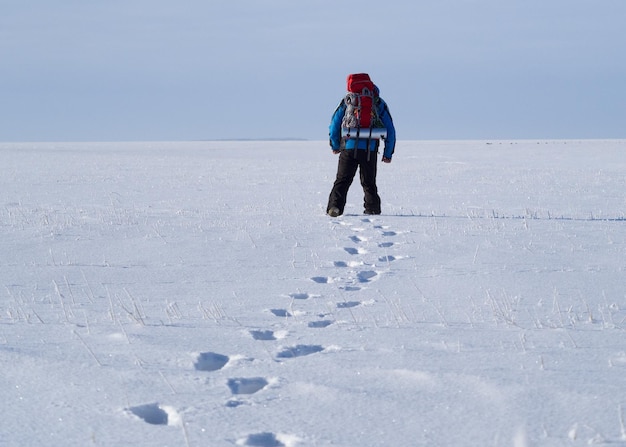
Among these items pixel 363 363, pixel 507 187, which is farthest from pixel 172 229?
pixel 507 187

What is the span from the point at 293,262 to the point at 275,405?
3.52 metres

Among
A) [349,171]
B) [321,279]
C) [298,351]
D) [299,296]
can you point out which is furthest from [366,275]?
[349,171]

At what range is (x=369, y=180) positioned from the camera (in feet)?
32.2

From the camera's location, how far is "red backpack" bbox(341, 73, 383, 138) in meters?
9.38

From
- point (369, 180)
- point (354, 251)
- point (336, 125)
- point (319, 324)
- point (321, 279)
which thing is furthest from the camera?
point (369, 180)

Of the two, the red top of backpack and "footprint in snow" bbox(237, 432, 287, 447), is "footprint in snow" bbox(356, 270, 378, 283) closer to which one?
"footprint in snow" bbox(237, 432, 287, 447)

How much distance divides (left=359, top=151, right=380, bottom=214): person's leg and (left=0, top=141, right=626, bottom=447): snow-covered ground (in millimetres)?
641

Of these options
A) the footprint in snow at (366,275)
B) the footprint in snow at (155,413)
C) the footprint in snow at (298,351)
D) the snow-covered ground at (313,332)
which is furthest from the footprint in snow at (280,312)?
the footprint in snow at (155,413)

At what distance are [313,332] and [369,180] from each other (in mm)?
5712

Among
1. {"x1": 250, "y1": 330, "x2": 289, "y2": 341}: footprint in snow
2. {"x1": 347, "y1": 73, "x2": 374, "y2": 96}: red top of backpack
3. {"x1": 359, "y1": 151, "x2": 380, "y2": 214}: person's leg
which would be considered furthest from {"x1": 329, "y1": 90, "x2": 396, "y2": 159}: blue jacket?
{"x1": 250, "y1": 330, "x2": 289, "y2": 341}: footprint in snow

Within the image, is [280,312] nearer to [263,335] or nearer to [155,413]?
[263,335]

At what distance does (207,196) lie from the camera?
46.7ft

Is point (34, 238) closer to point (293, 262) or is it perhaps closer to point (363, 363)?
point (293, 262)

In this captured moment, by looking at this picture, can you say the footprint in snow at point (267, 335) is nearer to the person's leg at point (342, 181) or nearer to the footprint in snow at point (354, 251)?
the footprint in snow at point (354, 251)
